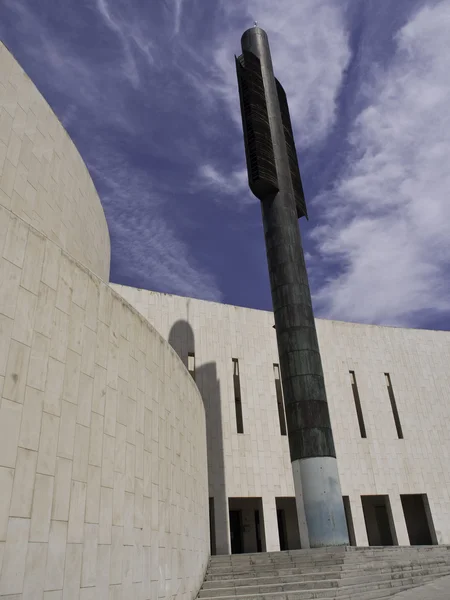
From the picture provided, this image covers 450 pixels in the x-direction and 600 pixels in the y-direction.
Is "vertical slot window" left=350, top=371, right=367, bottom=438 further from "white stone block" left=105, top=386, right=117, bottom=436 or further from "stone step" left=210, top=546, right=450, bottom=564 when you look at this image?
"white stone block" left=105, top=386, right=117, bottom=436

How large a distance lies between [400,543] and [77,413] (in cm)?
2643

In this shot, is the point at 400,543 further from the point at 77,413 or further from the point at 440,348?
the point at 77,413

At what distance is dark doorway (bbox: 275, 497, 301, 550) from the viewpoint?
29031mm

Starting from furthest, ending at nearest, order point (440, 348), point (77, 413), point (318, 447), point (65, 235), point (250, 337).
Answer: point (440, 348), point (250, 337), point (318, 447), point (65, 235), point (77, 413)

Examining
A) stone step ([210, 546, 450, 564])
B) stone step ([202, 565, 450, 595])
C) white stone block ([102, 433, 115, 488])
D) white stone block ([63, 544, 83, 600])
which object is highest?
white stone block ([102, 433, 115, 488])

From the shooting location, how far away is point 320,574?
13711 mm

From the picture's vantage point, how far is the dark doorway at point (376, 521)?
104ft

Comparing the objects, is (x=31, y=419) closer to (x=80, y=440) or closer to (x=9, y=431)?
Answer: (x=9, y=431)

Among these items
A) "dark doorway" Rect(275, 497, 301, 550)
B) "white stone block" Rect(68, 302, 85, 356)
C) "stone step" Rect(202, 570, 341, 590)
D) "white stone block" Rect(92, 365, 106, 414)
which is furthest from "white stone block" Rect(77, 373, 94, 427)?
"dark doorway" Rect(275, 497, 301, 550)

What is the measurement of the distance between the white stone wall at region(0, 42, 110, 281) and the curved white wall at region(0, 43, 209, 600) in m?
0.24

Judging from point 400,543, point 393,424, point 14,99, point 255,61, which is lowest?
point 400,543

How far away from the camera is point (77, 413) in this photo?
7516mm

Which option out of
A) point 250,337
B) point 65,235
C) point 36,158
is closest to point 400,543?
point 250,337

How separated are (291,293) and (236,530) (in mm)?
16042
